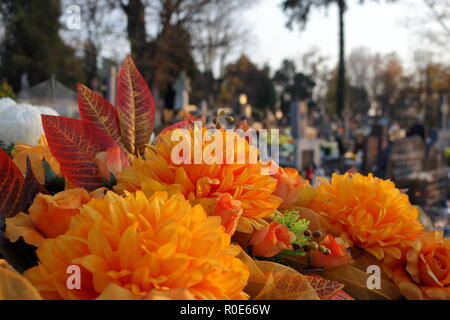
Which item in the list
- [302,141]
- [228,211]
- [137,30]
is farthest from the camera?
[137,30]

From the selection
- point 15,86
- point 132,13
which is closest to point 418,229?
point 132,13

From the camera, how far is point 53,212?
2.03 ft

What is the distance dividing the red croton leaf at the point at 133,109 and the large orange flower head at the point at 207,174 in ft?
0.45

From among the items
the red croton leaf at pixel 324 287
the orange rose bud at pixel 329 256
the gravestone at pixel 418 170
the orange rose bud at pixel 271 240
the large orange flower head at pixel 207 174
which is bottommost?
the gravestone at pixel 418 170

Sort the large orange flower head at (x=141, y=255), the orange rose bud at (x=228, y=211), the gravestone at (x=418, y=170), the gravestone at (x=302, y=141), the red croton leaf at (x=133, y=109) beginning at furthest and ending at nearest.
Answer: the gravestone at (x=302, y=141), the gravestone at (x=418, y=170), the red croton leaf at (x=133, y=109), the orange rose bud at (x=228, y=211), the large orange flower head at (x=141, y=255)

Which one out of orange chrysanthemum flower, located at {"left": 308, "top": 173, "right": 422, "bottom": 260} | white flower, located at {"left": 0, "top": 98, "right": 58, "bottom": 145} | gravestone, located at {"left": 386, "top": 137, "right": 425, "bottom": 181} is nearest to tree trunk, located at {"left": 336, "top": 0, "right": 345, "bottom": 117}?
gravestone, located at {"left": 386, "top": 137, "right": 425, "bottom": 181}

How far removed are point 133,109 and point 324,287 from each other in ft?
1.56

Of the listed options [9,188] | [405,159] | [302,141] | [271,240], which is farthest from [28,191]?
[302,141]

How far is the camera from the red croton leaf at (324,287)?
611mm

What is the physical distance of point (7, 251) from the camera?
0.59 m

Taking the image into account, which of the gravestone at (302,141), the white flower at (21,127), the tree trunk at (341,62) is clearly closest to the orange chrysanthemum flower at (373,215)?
the white flower at (21,127)

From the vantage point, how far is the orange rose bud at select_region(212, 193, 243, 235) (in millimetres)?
607

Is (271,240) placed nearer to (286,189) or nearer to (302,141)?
(286,189)

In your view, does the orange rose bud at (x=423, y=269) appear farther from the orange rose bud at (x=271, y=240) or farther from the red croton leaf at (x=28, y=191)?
the red croton leaf at (x=28, y=191)
